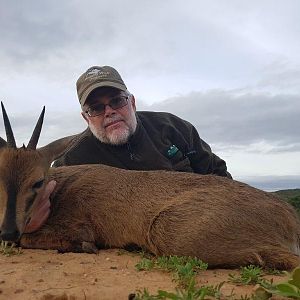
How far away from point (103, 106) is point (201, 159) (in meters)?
2.23

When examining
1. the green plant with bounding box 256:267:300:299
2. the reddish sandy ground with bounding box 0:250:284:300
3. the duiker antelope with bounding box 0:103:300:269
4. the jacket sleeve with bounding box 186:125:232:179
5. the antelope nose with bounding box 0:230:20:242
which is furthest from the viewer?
the jacket sleeve with bounding box 186:125:232:179

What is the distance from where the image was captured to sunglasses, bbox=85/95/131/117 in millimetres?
8242

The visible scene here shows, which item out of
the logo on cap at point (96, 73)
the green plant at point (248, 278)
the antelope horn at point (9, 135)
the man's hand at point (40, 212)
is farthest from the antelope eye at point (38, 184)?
the logo on cap at point (96, 73)

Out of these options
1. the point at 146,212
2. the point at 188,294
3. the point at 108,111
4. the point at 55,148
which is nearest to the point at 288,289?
the point at 188,294

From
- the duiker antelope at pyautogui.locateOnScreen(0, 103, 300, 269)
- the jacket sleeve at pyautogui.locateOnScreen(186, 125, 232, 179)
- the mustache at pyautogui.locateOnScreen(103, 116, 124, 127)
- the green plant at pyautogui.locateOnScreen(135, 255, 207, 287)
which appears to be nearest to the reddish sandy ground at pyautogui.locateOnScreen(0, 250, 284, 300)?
the green plant at pyautogui.locateOnScreen(135, 255, 207, 287)

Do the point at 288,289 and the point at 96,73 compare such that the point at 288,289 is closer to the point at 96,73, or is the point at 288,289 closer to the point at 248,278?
the point at 248,278

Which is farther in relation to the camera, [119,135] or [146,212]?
[119,135]

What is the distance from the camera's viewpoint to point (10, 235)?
16.8ft

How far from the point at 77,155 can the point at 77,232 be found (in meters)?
2.87

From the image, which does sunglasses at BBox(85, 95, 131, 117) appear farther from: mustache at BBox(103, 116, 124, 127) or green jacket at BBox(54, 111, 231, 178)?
green jacket at BBox(54, 111, 231, 178)

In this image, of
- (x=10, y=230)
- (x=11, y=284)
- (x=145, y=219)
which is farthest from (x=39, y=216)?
(x=11, y=284)

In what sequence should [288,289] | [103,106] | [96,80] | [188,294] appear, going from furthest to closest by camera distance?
[103,106], [96,80], [188,294], [288,289]

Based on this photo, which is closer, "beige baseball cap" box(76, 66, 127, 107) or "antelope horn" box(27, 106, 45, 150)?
"antelope horn" box(27, 106, 45, 150)

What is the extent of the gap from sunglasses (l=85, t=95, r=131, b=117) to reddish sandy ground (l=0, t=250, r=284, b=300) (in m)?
3.55
